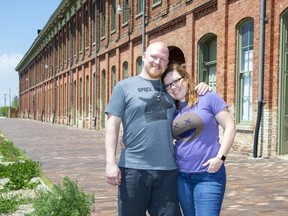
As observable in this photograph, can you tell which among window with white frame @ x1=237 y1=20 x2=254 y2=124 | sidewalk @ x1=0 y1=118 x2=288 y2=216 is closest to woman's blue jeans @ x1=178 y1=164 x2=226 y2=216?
sidewalk @ x1=0 y1=118 x2=288 y2=216

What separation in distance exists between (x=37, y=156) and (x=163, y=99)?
939 cm

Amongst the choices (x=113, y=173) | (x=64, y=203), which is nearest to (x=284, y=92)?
(x=64, y=203)

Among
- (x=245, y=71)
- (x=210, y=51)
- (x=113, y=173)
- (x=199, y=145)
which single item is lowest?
(x=113, y=173)

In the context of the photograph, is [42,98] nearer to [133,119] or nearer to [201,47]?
[201,47]

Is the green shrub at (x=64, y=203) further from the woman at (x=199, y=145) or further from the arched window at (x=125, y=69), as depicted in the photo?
the arched window at (x=125, y=69)

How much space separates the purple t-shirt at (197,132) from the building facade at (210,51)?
0.91m

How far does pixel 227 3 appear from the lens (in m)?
12.9

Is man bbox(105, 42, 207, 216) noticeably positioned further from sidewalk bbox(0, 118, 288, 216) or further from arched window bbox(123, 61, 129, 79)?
arched window bbox(123, 61, 129, 79)

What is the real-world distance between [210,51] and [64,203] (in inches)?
461

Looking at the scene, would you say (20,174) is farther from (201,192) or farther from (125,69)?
(125,69)

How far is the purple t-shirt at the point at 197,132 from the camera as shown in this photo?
9.73ft

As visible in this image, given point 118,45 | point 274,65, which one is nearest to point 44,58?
point 118,45

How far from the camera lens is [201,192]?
295 centimetres

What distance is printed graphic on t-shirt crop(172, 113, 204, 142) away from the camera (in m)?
2.95
